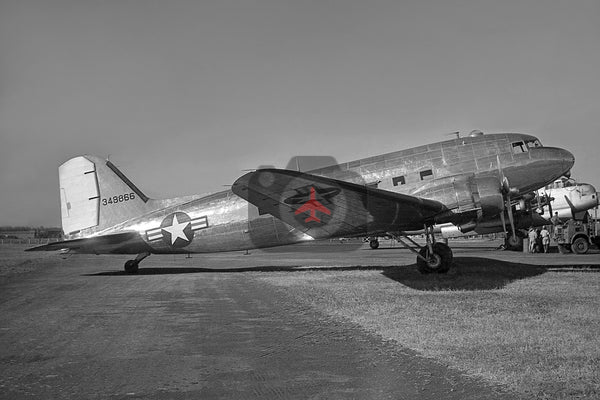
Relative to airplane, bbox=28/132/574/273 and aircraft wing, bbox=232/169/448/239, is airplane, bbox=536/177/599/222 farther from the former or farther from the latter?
aircraft wing, bbox=232/169/448/239

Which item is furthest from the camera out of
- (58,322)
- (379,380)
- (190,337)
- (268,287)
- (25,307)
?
(268,287)

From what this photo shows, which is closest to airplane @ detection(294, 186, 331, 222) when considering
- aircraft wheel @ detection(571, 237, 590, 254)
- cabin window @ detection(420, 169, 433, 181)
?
cabin window @ detection(420, 169, 433, 181)

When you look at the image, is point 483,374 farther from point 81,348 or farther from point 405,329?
point 81,348

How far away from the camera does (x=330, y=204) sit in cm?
1349

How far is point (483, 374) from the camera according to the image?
193 inches

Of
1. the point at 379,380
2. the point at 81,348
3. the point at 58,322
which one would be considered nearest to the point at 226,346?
the point at 81,348

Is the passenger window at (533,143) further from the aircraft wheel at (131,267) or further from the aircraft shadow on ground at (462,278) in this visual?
the aircraft wheel at (131,267)

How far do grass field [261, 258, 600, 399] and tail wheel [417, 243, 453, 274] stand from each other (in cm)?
33

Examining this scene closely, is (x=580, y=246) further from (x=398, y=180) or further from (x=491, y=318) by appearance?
(x=491, y=318)

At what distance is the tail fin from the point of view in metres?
18.6

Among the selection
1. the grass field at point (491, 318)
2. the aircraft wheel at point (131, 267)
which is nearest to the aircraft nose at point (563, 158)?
the grass field at point (491, 318)

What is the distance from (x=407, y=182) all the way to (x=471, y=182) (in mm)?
2326

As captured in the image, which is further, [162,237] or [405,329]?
[162,237]

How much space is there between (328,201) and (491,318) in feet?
20.0
